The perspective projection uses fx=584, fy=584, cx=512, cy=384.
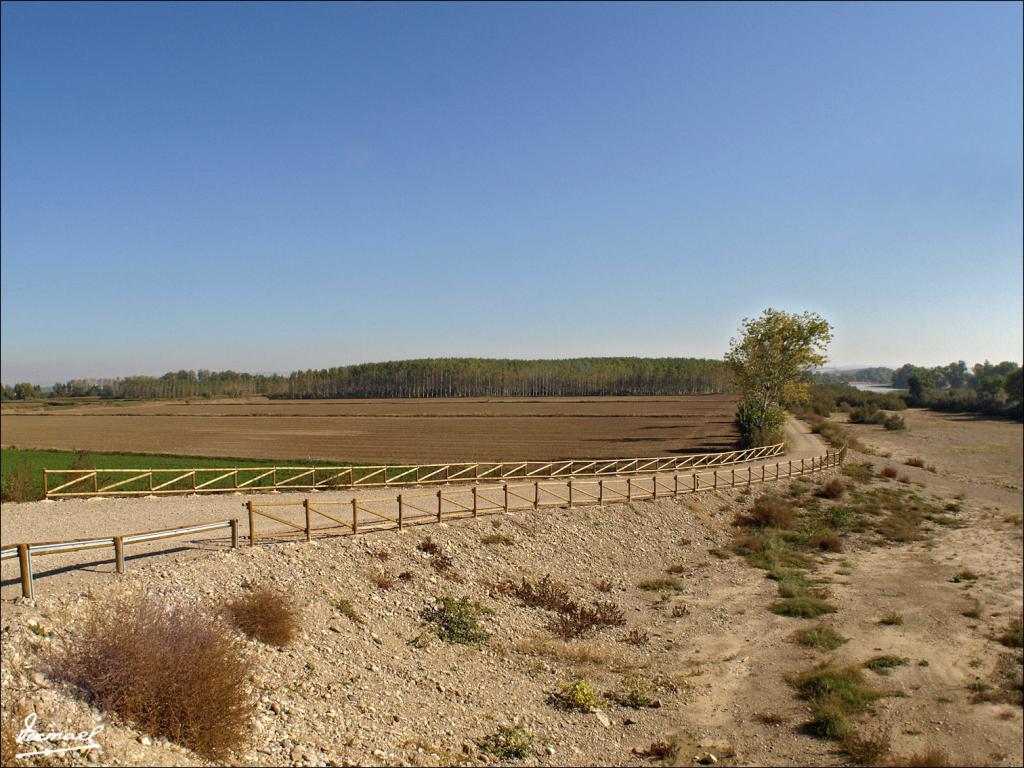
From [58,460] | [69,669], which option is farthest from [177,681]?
[58,460]

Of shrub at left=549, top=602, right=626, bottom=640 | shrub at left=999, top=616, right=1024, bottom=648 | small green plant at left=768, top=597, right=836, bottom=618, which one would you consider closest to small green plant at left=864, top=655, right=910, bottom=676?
shrub at left=999, top=616, right=1024, bottom=648

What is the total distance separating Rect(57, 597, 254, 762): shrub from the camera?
8969 millimetres

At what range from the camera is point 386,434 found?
68000 millimetres

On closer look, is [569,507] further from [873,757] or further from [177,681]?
[177,681]

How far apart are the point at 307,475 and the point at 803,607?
2355 cm

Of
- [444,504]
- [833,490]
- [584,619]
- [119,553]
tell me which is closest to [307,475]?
[444,504]

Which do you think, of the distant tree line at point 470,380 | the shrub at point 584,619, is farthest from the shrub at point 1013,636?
the distant tree line at point 470,380

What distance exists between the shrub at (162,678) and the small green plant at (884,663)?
14.6 m

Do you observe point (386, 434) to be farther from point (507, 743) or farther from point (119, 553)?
point (507, 743)

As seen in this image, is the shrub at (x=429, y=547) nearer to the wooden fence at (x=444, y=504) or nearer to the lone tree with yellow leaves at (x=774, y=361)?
the wooden fence at (x=444, y=504)

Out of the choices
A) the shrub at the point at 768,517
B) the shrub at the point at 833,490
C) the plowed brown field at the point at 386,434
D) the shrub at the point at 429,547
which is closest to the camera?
the shrub at the point at 429,547

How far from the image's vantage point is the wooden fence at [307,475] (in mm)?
23359

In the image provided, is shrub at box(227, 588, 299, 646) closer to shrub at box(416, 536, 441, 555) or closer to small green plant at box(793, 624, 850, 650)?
shrub at box(416, 536, 441, 555)

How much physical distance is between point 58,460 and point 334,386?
473ft
